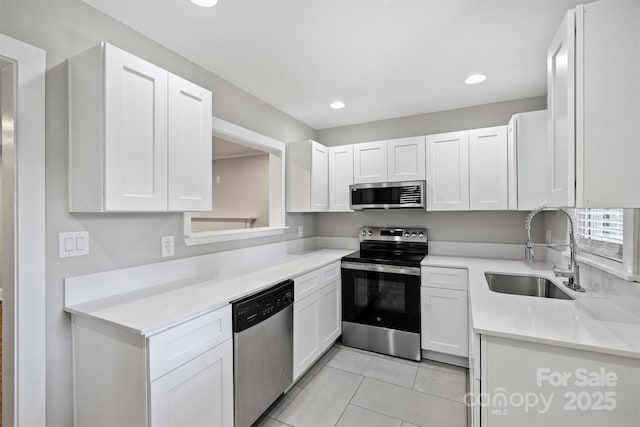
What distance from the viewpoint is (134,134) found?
4.80 ft

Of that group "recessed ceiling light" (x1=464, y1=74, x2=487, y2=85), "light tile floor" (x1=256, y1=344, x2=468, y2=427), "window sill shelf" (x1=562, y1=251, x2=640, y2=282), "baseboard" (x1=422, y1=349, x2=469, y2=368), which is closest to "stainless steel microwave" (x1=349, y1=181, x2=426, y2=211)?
"recessed ceiling light" (x1=464, y1=74, x2=487, y2=85)

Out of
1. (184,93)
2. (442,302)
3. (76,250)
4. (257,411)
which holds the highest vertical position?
(184,93)

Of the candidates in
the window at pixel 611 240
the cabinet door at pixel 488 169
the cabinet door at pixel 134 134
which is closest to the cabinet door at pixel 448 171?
the cabinet door at pixel 488 169

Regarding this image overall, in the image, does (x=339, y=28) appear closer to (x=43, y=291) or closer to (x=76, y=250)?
(x=76, y=250)

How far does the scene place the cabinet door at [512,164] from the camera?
2.50 metres

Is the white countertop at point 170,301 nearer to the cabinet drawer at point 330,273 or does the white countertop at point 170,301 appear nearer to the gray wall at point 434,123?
the cabinet drawer at point 330,273

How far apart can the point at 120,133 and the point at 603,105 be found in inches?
81.7

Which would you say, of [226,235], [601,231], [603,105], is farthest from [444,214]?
[226,235]

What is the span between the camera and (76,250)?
148 centimetres

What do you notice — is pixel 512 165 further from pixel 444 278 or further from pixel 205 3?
pixel 205 3

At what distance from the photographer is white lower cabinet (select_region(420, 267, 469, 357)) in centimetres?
254

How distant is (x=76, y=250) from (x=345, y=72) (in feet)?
6.95

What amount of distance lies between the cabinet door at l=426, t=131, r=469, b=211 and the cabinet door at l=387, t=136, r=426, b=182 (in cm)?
7

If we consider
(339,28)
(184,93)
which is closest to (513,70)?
(339,28)
